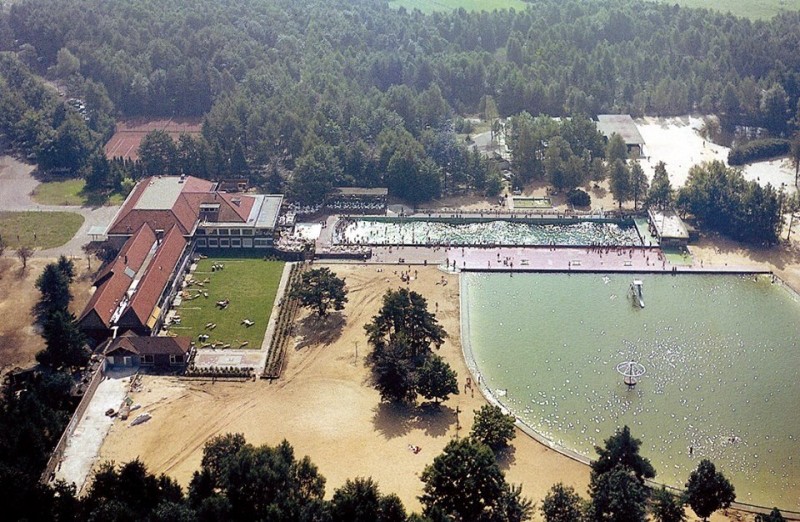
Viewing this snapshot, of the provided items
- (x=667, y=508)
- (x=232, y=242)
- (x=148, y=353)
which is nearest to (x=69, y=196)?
(x=232, y=242)

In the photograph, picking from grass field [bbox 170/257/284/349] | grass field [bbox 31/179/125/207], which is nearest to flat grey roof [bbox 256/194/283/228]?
grass field [bbox 170/257/284/349]

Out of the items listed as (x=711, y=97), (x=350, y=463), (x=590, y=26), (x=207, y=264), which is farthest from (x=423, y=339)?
(x=590, y=26)

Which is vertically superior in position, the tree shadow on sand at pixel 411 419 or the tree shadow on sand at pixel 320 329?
the tree shadow on sand at pixel 411 419

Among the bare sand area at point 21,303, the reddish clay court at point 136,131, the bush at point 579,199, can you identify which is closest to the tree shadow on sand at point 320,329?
the bare sand area at point 21,303

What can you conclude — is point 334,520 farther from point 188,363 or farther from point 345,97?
point 345,97

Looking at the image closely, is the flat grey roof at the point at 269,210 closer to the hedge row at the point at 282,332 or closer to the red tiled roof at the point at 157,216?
the red tiled roof at the point at 157,216

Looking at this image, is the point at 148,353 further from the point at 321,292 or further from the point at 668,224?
the point at 668,224

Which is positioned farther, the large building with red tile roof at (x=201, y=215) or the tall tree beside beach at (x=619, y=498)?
the large building with red tile roof at (x=201, y=215)
